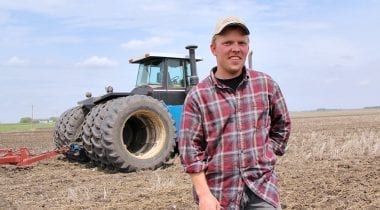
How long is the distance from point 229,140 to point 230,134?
0.10ft

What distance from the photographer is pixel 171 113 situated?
30.3ft

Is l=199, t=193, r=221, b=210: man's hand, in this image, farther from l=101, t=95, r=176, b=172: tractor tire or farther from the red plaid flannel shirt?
l=101, t=95, r=176, b=172: tractor tire

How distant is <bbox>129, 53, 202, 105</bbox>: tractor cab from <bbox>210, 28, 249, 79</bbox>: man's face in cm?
684

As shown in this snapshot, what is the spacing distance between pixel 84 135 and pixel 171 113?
1833 millimetres

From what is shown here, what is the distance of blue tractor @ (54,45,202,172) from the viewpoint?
776cm

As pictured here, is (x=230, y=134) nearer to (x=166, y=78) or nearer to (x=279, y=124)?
(x=279, y=124)

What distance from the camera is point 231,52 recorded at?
2.40 m

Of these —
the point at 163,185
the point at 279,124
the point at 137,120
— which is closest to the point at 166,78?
the point at 137,120

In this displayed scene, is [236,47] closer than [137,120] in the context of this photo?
Yes

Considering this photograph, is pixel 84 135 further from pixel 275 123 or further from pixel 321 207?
pixel 275 123

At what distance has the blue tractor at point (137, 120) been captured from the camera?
7762mm

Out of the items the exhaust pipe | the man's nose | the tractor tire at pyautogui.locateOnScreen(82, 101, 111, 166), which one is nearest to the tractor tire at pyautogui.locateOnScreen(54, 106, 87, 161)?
the tractor tire at pyautogui.locateOnScreen(82, 101, 111, 166)

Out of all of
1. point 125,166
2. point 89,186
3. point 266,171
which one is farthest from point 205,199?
point 125,166

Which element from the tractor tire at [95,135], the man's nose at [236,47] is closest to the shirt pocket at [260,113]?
the man's nose at [236,47]
